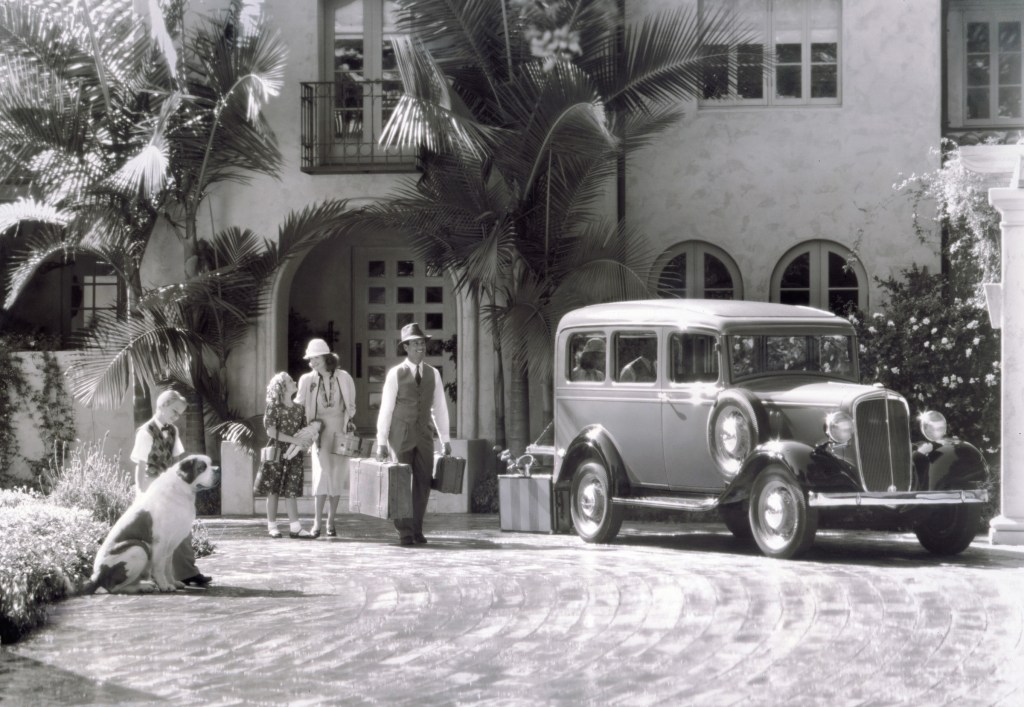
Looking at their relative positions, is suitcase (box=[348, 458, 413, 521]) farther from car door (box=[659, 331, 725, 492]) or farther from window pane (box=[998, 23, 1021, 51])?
window pane (box=[998, 23, 1021, 51])

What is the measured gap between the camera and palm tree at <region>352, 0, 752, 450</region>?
53.9ft

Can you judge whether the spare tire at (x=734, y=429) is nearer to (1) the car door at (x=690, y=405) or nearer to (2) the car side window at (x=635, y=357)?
(1) the car door at (x=690, y=405)

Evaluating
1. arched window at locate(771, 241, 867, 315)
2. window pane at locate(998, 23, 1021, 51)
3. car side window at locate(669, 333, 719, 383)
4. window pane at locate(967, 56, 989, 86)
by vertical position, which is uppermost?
window pane at locate(998, 23, 1021, 51)

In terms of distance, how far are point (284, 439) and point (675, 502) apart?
12.3ft

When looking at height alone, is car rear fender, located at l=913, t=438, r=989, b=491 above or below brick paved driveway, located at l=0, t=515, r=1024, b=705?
above

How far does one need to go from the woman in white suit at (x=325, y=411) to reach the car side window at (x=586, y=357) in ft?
6.73

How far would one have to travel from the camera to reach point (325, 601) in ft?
32.3

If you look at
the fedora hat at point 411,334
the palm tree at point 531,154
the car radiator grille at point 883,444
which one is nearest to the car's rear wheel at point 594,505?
the fedora hat at point 411,334

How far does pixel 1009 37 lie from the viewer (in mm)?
20312

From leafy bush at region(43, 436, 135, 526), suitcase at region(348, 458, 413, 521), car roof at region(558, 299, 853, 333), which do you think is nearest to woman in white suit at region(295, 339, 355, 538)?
suitcase at region(348, 458, 413, 521)

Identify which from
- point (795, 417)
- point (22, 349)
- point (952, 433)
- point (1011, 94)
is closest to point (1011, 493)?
point (795, 417)

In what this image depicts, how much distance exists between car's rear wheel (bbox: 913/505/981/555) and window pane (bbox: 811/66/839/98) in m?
8.67

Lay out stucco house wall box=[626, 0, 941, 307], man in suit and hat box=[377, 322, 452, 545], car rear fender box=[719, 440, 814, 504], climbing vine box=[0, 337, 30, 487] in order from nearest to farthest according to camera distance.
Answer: car rear fender box=[719, 440, 814, 504] < man in suit and hat box=[377, 322, 452, 545] < climbing vine box=[0, 337, 30, 487] < stucco house wall box=[626, 0, 941, 307]

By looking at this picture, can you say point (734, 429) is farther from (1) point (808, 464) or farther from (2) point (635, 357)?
(2) point (635, 357)
